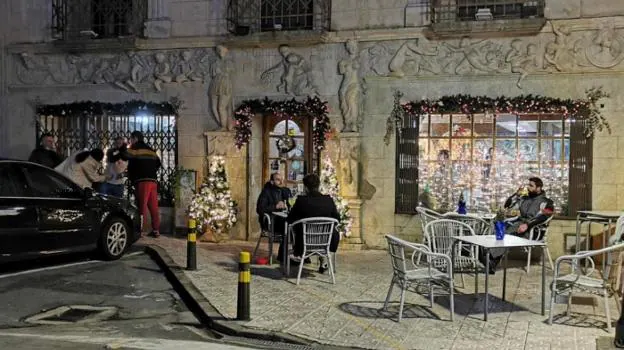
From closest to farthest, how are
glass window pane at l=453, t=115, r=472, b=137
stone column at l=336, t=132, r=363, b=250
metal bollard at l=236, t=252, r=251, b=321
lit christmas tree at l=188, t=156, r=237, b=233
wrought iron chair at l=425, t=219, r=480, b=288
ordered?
metal bollard at l=236, t=252, r=251, b=321
wrought iron chair at l=425, t=219, r=480, b=288
glass window pane at l=453, t=115, r=472, b=137
stone column at l=336, t=132, r=363, b=250
lit christmas tree at l=188, t=156, r=237, b=233

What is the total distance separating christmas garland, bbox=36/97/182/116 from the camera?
13070 mm

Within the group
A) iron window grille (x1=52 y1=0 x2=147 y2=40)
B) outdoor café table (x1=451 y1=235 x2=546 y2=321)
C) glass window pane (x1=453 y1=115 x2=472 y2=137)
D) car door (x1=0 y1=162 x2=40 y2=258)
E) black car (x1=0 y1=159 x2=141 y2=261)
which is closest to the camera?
outdoor café table (x1=451 y1=235 x2=546 y2=321)

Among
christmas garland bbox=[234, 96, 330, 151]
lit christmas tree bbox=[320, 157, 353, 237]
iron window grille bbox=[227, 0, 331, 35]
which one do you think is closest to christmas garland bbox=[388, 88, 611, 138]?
christmas garland bbox=[234, 96, 330, 151]

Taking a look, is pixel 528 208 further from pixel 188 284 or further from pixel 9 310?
pixel 9 310

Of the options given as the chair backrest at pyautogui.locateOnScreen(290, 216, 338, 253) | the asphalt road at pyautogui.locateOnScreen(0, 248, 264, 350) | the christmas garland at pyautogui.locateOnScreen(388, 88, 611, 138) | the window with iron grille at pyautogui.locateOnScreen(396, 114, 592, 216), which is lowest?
the asphalt road at pyautogui.locateOnScreen(0, 248, 264, 350)

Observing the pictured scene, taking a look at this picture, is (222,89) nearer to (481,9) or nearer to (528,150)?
(481,9)

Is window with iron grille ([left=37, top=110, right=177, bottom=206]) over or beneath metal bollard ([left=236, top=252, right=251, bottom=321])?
over

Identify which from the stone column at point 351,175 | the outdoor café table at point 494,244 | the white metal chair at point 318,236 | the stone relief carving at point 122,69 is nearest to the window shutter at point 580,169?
the stone column at point 351,175

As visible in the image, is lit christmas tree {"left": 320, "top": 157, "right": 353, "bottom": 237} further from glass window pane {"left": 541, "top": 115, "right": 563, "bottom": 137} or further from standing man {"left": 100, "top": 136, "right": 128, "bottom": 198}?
standing man {"left": 100, "top": 136, "right": 128, "bottom": 198}

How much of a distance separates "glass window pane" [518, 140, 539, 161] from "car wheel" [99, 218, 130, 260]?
6626 mm

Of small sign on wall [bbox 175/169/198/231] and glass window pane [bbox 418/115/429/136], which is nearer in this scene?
glass window pane [bbox 418/115/429/136]

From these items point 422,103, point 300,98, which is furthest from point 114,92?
point 422,103

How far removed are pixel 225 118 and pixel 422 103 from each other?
3.75 meters

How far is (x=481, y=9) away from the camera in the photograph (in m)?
11.3
